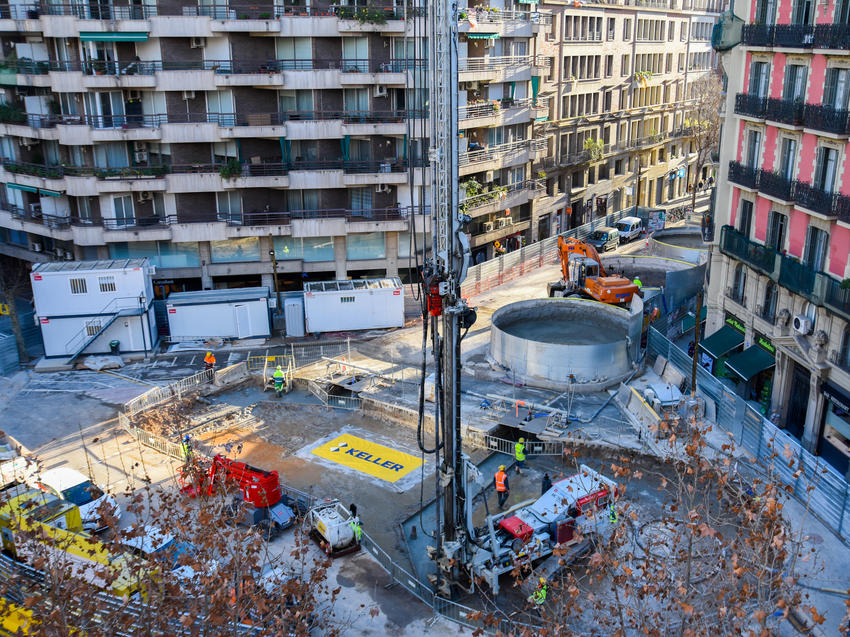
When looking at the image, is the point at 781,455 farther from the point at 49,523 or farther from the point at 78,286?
the point at 78,286

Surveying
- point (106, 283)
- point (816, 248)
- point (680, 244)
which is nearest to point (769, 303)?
point (816, 248)

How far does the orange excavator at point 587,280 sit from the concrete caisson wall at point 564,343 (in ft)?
4.02

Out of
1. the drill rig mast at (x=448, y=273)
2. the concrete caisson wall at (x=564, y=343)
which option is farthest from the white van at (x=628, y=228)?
the drill rig mast at (x=448, y=273)

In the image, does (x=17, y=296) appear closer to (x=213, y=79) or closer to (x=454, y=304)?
(x=213, y=79)

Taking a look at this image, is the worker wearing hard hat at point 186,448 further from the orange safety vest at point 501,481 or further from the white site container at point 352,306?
the white site container at point 352,306

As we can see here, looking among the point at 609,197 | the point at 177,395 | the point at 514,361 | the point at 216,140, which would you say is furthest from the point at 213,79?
the point at 609,197

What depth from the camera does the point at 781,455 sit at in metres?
32.5

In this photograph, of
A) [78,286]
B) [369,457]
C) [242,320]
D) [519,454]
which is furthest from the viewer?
[242,320]

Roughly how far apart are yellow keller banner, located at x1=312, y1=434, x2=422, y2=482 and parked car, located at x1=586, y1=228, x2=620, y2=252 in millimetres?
38395

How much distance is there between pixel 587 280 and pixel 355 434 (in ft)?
62.4

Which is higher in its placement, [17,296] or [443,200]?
[443,200]

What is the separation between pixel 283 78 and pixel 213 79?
4457 millimetres

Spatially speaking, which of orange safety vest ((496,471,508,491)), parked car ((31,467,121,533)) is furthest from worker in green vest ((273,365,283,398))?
orange safety vest ((496,471,508,491))

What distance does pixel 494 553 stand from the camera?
28.3m
